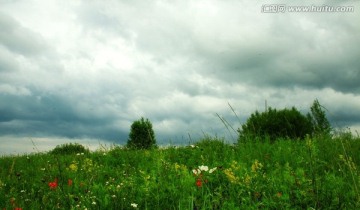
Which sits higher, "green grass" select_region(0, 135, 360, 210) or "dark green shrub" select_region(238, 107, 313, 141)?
"dark green shrub" select_region(238, 107, 313, 141)

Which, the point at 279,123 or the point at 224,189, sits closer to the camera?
the point at 224,189

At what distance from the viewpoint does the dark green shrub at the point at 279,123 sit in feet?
47.4

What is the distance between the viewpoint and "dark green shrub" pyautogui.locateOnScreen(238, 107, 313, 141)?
47.4ft

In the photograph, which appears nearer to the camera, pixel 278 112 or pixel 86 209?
pixel 86 209

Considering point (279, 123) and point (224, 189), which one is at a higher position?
point (279, 123)

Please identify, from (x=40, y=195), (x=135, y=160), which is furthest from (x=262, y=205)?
(x=135, y=160)

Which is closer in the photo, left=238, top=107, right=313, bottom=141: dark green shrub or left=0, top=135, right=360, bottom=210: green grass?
left=0, top=135, right=360, bottom=210: green grass

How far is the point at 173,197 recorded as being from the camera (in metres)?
4.65

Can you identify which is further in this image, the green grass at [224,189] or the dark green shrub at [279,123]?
the dark green shrub at [279,123]

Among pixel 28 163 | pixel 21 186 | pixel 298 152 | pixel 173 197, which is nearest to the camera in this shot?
pixel 173 197

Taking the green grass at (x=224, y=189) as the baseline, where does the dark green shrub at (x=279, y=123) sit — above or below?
above

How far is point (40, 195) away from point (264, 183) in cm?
388

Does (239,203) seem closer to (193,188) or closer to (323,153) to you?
Answer: (193,188)

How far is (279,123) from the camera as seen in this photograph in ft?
47.8
